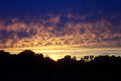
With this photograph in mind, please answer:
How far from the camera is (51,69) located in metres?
50.7

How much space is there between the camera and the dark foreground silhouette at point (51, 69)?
41.5m

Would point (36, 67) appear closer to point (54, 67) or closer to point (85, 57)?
point (54, 67)

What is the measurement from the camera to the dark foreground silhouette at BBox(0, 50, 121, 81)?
4149 cm

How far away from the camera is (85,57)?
65562 millimetres

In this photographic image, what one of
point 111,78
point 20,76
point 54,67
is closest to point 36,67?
point 54,67

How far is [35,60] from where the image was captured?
56281 mm

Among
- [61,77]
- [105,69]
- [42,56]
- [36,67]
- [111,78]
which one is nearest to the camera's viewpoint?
[111,78]

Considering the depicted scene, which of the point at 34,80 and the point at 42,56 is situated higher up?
the point at 42,56

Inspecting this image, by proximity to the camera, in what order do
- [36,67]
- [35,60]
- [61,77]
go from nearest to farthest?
1. [61,77]
2. [36,67]
3. [35,60]

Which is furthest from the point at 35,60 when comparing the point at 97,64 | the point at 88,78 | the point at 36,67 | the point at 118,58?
the point at 88,78

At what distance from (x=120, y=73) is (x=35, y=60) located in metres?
18.4

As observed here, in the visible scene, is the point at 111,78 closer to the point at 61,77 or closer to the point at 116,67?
the point at 61,77

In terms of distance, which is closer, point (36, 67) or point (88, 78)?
point (88, 78)

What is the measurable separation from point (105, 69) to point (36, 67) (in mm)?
10677
